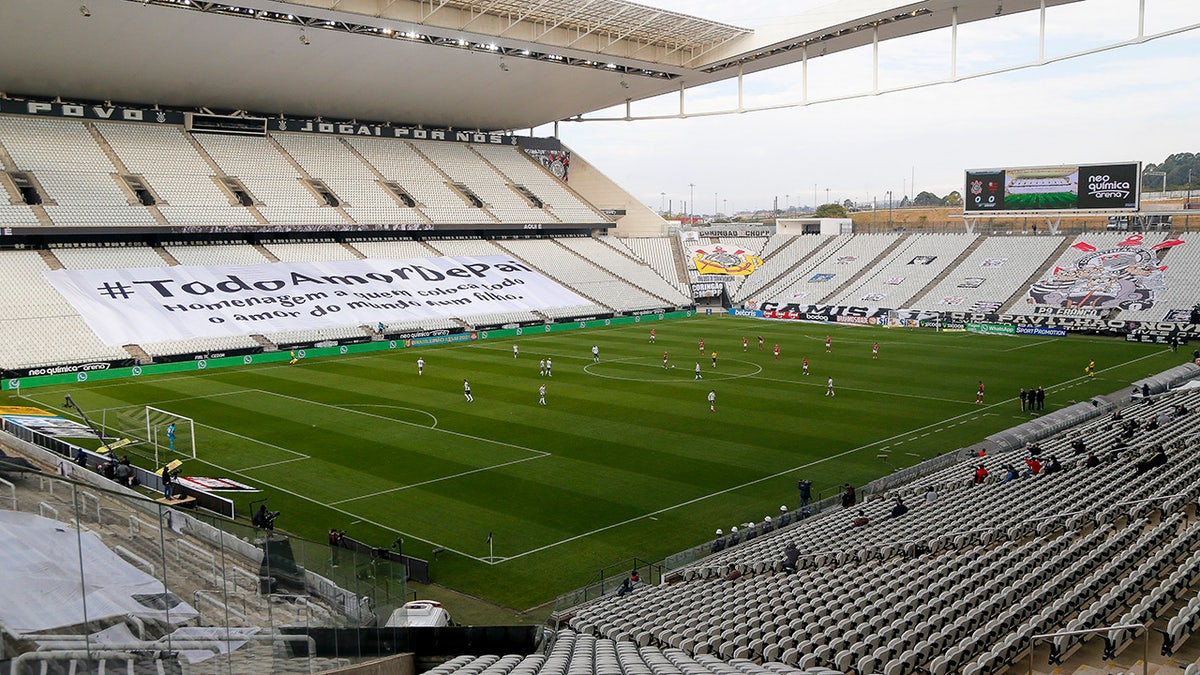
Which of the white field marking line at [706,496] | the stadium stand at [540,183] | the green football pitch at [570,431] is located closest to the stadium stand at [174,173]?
the green football pitch at [570,431]

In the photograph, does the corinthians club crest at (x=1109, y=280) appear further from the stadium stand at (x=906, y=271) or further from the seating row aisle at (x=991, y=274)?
the stadium stand at (x=906, y=271)

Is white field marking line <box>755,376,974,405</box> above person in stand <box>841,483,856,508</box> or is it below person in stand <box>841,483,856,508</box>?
above

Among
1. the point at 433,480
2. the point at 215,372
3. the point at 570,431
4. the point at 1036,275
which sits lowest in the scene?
the point at 433,480

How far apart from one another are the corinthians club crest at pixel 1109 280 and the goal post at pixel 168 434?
173ft

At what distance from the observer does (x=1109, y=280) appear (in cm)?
6034

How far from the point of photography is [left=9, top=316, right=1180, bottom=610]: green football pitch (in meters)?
22.1

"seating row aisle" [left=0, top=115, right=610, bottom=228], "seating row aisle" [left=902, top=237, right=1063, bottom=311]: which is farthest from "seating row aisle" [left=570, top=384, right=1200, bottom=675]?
"seating row aisle" [left=0, top=115, right=610, bottom=228]

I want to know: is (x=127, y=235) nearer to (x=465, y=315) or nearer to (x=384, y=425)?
(x=465, y=315)

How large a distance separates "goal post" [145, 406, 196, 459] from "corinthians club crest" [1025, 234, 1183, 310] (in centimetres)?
5280

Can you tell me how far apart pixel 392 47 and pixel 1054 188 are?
46.8 m

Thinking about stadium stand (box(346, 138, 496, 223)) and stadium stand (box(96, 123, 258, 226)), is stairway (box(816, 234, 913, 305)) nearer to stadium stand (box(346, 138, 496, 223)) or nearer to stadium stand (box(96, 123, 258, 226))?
stadium stand (box(346, 138, 496, 223))

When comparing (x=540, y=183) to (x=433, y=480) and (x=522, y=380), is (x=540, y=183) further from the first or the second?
(x=433, y=480)

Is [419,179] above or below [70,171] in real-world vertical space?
above

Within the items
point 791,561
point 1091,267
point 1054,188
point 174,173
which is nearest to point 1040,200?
point 1054,188
